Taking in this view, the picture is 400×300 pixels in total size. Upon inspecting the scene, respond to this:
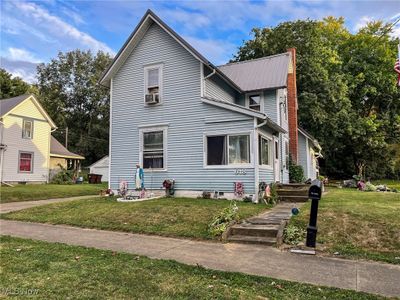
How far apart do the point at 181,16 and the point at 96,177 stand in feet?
69.2

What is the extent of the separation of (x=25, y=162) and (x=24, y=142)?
1.61 metres

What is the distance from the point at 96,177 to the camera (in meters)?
30.7

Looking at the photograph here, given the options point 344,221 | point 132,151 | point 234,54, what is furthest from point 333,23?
point 344,221

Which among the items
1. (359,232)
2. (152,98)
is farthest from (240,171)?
(359,232)

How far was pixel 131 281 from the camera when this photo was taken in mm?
4578

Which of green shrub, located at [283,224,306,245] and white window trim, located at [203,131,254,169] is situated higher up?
white window trim, located at [203,131,254,169]

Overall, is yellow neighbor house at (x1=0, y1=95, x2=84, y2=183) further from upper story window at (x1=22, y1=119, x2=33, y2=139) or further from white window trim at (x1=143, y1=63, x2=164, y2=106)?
white window trim at (x1=143, y1=63, x2=164, y2=106)

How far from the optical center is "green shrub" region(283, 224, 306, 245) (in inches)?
278

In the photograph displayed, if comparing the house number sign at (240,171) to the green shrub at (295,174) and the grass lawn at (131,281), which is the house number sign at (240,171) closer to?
the green shrub at (295,174)

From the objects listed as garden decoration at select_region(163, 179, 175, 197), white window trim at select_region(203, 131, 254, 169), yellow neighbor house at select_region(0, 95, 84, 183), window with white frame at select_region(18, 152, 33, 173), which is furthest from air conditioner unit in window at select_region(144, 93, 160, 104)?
window with white frame at select_region(18, 152, 33, 173)

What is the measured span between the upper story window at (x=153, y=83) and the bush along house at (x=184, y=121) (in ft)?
0.15

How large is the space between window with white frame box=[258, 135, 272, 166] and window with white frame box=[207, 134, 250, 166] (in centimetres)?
80

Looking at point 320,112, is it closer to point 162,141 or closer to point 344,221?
point 162,141

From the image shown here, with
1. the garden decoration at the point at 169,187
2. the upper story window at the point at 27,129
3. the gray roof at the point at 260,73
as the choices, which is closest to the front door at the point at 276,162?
the gray roof at the point at 260,73
